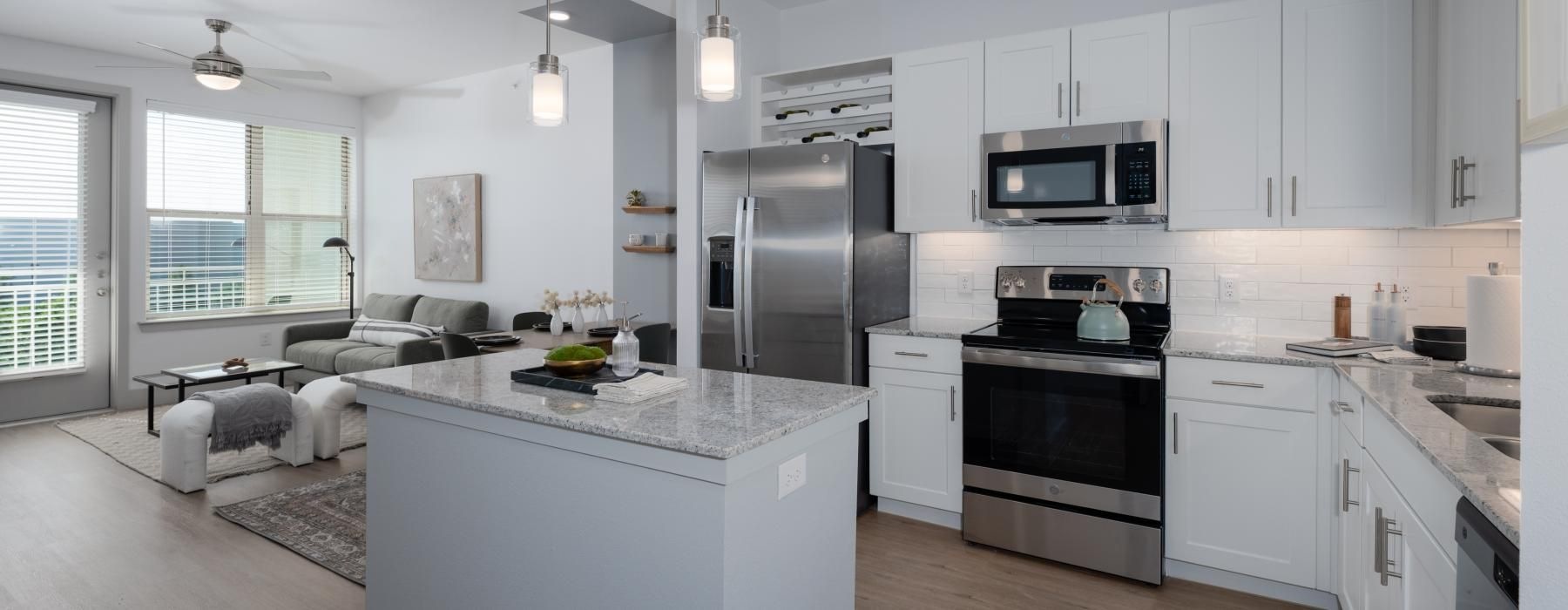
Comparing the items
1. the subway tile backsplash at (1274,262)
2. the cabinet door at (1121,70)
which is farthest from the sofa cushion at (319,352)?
the cabinet door at (1121,70)

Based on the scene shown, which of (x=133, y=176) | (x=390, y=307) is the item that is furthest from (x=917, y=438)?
(x=133, y=176)

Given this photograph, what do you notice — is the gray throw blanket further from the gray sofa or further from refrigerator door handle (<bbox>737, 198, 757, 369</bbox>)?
refrigerator door handle (<bbox>737, 198, 757, 369</bbox>)

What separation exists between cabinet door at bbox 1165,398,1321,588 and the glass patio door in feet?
24.7

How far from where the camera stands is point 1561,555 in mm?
898

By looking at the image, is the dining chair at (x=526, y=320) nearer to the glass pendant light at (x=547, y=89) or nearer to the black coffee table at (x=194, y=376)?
the black coffee table at (x=194, y=376)

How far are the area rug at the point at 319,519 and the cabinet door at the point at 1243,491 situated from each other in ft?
10.4

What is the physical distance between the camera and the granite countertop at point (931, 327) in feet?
11.1

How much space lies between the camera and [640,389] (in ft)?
6.76

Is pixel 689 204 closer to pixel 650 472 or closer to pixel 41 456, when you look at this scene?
pixel 650 472

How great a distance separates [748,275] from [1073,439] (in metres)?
1.63

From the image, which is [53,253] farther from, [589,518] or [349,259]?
[589,518]

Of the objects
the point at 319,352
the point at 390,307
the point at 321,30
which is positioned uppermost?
the point at 321,30

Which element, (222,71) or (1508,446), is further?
(222,71)

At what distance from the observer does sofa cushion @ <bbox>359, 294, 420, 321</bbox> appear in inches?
264
